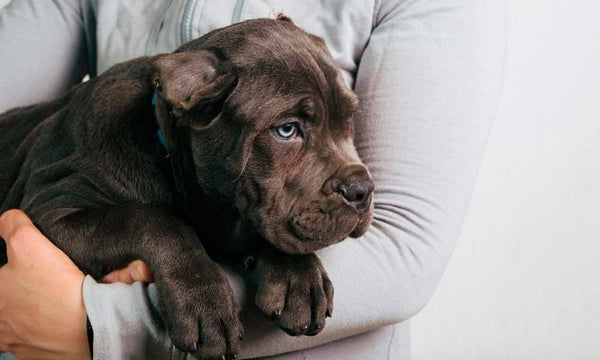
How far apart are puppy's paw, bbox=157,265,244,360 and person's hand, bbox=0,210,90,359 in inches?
7.9

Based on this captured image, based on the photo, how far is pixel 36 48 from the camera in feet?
7.13

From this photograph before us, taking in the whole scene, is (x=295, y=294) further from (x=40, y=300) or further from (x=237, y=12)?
(x=237, y=12)

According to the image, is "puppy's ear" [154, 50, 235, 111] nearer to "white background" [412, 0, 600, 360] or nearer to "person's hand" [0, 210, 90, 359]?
"person's hand" [0, 210, 90, 359]

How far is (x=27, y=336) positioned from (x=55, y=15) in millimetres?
1106

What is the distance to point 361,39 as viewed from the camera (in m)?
1.85

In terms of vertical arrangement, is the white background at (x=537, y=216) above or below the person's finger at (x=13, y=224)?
below

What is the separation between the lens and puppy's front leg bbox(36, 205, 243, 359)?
127 cm

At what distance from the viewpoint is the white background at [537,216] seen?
109 inches

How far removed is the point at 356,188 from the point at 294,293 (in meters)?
0.23

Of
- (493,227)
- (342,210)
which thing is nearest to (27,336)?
(342,210)

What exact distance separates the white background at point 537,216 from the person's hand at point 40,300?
189cm

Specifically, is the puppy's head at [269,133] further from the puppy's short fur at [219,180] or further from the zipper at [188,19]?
the zipper at [188,19]

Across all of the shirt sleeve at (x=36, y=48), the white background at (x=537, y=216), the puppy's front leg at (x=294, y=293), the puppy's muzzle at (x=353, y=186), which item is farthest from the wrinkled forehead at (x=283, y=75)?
the white background at (x=537, y=216)

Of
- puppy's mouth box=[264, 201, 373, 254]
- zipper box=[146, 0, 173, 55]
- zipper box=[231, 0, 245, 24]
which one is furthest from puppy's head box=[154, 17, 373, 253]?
zipper box=[146, 0, 173, 55]
